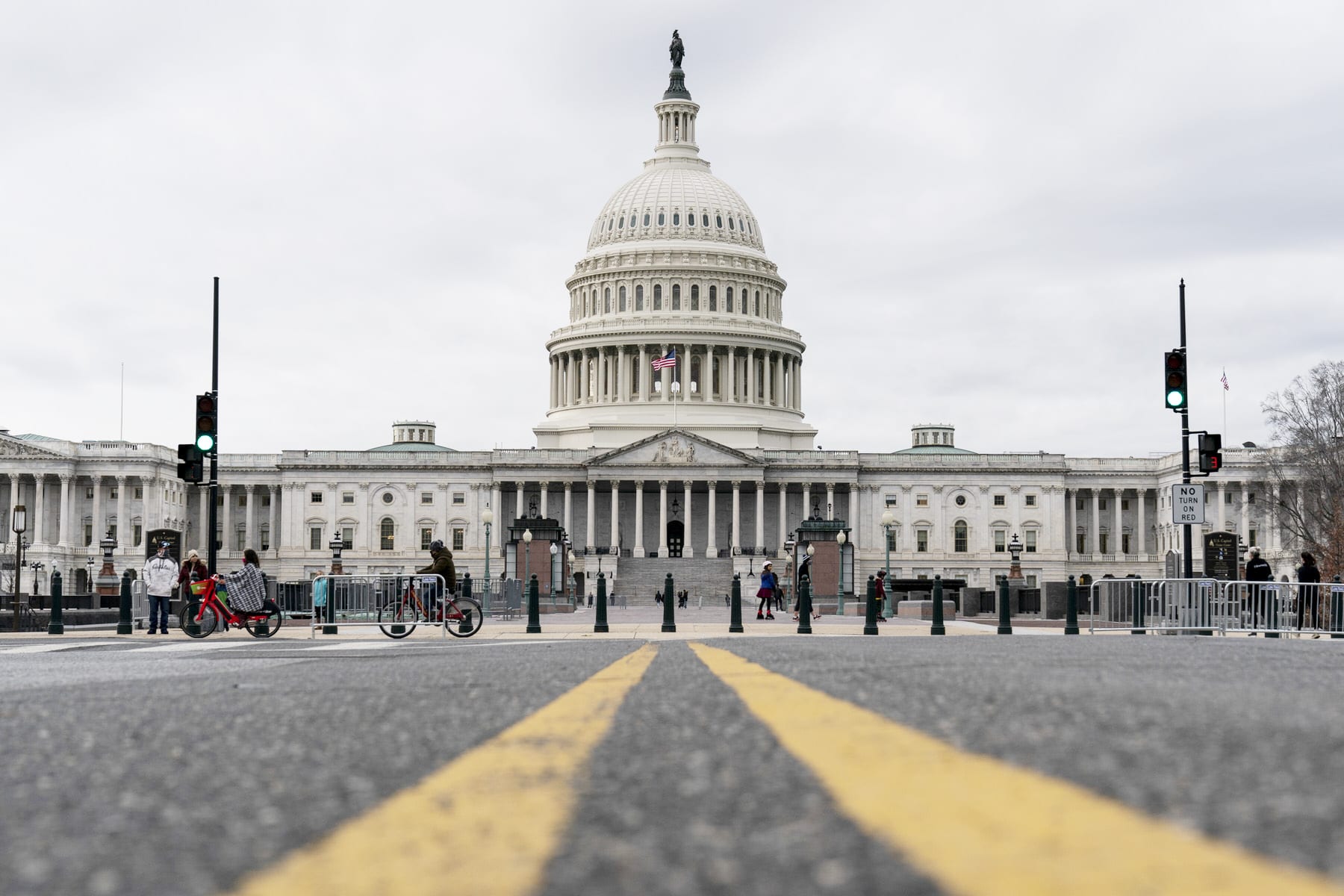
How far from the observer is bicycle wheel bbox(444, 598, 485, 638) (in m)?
27.6

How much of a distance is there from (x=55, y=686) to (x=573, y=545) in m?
109

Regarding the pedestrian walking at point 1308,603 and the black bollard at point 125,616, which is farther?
the black bollard at point 125,616

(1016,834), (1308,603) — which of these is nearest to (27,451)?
(1308,603)

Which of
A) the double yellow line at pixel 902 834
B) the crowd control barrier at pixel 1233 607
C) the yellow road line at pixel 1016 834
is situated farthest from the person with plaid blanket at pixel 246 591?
the yellow road line at pixel 1016 834

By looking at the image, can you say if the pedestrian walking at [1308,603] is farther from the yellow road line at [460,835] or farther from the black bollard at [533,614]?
the yellow road line at [460,835]

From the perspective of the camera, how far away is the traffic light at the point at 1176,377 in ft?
99.9

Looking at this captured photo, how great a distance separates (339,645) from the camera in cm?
2117

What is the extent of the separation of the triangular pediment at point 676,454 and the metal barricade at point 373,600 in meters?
84.1

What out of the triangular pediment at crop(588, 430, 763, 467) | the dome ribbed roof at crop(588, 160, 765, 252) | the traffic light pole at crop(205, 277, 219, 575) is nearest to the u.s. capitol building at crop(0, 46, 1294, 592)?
the triangular pediment at crop(588, 430, 763, 467)

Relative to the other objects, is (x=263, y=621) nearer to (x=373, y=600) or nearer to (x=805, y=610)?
(x=373, y=600)

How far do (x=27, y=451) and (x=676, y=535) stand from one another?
49.7m

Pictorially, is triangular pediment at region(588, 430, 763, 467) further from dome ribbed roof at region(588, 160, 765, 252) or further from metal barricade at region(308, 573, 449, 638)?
metal barricade at region(308, 573, 449, 638)

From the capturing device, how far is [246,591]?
27.5 meters

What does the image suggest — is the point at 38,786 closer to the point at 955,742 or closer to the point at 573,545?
the point at 955,742
